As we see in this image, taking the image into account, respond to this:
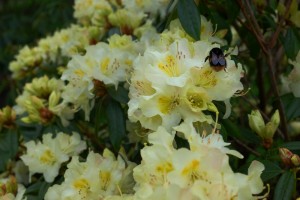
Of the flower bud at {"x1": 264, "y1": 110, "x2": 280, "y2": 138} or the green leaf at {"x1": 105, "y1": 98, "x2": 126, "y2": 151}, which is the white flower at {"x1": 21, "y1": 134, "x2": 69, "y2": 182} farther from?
the flower bud at {"x1": 264, "y1": 110, "x2": 280, "y2": 138}

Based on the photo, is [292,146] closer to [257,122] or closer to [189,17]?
[257,122]

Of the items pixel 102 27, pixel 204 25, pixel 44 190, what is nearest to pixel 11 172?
pixel 44 190

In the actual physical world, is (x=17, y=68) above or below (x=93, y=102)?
below

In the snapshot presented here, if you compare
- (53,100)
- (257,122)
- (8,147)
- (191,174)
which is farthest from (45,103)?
(191,174)

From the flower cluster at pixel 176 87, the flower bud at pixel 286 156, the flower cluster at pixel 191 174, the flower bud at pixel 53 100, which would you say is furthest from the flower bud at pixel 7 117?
the flower bud at pixel 286 156

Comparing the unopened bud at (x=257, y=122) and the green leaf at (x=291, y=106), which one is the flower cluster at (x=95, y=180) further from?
the green leaf at (x=291, y=106)

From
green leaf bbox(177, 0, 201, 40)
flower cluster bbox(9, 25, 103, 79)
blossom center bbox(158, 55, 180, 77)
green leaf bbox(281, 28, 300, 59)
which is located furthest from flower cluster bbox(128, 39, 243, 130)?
flower cluster bbox(9, 25, 103, 79)

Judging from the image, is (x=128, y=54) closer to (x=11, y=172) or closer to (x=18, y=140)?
(x=18, y=140)
